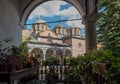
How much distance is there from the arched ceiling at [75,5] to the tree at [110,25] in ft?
12.7

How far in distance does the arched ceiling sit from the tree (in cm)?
387

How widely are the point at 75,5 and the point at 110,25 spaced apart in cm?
457

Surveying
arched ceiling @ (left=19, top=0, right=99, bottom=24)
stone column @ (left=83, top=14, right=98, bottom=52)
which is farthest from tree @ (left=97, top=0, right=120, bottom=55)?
stone column @ (left=83, top=14, right=98, bottom=52)

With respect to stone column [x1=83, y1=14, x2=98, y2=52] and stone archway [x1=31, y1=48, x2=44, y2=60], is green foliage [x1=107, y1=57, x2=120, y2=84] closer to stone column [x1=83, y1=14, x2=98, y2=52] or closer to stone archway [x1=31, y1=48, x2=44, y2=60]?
stone archway [x1=31, y1=48, x2=44, y2=60]

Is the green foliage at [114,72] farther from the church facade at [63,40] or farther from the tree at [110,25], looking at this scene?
the church facade at [63,40]

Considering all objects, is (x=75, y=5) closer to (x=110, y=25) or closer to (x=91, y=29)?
(x=91, y=29)

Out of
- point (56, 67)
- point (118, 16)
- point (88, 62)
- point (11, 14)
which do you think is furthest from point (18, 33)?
point (118, 16)

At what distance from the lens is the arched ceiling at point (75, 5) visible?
24.0 feet

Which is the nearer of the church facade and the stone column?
the stone column

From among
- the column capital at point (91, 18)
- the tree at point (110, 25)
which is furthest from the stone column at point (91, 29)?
the tree at point (110, 25)

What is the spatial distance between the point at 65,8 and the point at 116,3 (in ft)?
21.6

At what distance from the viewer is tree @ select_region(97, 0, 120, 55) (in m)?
11.8

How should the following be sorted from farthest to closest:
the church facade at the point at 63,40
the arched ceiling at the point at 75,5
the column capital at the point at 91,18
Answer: the church facade at the point at 63,40
the arched ceiling at the point at 75,5
the column capital at the point at 91,18

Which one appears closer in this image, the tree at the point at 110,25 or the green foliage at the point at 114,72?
the green foliage at the point at 114,72
